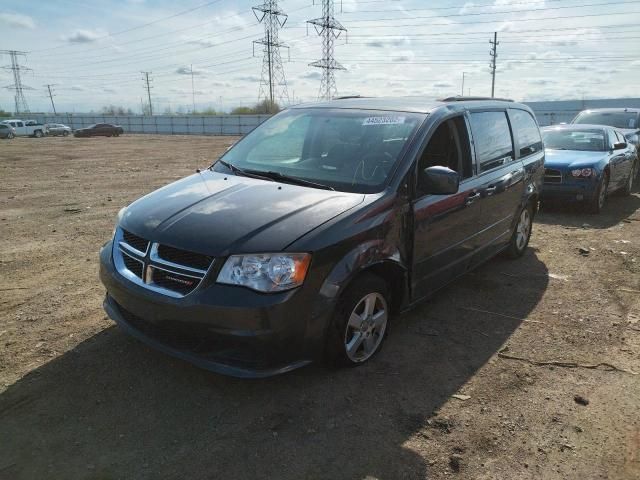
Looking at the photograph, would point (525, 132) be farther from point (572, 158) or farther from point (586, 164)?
point (572, 158)

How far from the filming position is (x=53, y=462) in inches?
103

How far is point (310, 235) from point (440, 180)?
1172 mm

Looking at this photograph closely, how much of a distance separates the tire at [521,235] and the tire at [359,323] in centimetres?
285

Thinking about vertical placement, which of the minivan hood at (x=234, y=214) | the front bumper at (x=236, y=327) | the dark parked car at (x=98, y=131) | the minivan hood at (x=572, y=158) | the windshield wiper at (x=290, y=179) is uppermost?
the windshield wiper at (x=290, y=179)

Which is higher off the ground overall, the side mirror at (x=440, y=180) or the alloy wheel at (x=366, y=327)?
the side mirror at (x=440, y=180)

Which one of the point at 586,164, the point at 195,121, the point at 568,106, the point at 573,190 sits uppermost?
the point at 568,106

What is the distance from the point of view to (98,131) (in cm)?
4925

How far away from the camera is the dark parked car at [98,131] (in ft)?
159

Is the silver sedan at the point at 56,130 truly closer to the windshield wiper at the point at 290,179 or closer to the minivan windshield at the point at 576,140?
the minivan windshield at the point at 576,140

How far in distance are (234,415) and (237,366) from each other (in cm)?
34

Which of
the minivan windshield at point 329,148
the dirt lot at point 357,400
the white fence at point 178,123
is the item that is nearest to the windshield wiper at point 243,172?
the minivan windshield at point 329,148

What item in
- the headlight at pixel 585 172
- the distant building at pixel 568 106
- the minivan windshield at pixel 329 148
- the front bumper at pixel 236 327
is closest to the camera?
the front bumper at pixel 236 327

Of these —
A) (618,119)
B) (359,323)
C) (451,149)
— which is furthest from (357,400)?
(618,119)

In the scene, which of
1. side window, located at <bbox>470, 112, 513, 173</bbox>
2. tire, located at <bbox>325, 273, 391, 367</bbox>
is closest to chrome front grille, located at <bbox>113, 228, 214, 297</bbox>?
tire, located at <bbox>325, 273, 391, 367</bbox>
